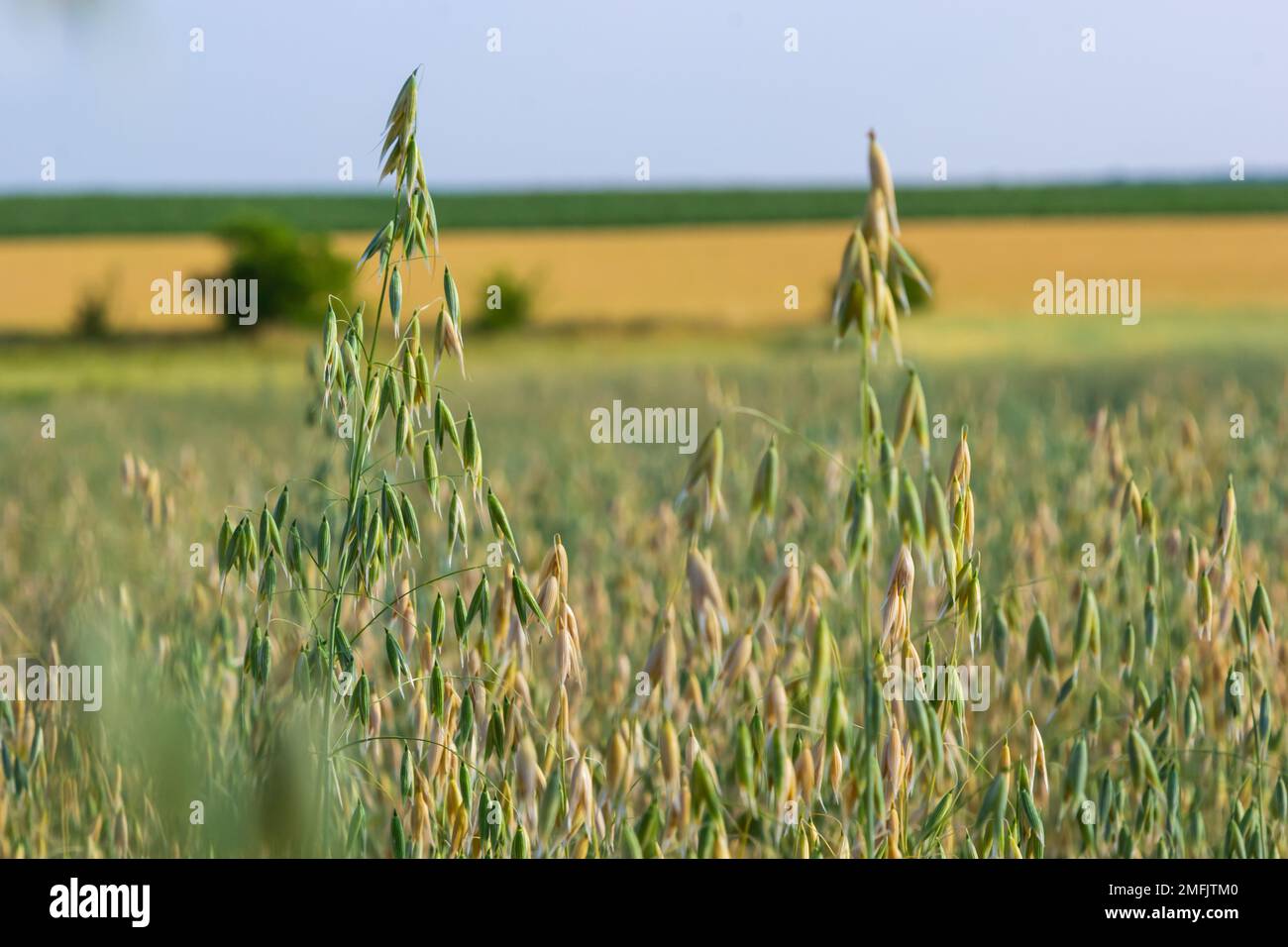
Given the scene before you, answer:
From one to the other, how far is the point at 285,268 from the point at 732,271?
14093mm

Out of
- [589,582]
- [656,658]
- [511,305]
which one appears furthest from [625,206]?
[656,658]

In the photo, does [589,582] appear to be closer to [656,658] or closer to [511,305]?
[656,658]

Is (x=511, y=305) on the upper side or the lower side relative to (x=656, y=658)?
upper

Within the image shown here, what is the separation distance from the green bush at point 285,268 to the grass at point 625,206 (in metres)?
8.91

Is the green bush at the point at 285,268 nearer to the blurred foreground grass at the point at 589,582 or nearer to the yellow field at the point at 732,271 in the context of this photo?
the yellow field at the point at 732,271

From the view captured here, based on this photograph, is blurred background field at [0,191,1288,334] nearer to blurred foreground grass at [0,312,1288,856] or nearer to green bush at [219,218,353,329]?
green bush at [219,218,353,329]

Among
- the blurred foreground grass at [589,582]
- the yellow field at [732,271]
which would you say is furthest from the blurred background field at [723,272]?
the blurred foreground grass at [589,582]

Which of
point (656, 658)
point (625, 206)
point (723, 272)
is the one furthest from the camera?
point (625, 206)

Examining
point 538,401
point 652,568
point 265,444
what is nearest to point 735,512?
point 652,568

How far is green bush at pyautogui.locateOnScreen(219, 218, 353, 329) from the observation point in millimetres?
40188

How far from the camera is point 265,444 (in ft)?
34.2

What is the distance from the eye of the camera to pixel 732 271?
40344 mm

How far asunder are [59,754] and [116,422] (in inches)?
446
